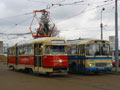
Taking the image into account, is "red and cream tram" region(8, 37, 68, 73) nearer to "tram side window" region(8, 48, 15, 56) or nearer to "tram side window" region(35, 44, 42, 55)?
"tram side window" region(35, 44, 42, 55)

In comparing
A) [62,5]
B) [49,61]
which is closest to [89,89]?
[49,61]

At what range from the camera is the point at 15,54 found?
87.0ft

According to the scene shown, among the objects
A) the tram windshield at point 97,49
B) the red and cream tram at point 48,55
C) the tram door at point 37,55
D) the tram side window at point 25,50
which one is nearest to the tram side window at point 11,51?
the tram side window at point 25,50

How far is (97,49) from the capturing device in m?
19.7

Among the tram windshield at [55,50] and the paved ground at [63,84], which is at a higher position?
the tram windshield at [55,50]

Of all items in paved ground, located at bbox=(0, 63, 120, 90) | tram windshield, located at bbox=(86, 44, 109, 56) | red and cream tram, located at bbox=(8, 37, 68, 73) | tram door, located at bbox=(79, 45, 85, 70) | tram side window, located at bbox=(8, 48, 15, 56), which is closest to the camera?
paved ground, located at bbox=(0, 63, 120, 90)

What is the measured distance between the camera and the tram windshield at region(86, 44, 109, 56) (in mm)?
19478

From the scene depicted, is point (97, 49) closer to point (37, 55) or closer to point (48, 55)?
point (48, 55)

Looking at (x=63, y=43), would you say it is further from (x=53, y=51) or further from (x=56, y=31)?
(x=56, y=31)

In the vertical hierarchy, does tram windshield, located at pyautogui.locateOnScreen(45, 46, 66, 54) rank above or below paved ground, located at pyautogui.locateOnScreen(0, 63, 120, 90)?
above

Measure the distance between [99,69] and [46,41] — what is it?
491 cm

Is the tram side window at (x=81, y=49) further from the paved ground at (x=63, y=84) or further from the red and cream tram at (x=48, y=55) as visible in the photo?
the paved ground at (x=63, y=84)

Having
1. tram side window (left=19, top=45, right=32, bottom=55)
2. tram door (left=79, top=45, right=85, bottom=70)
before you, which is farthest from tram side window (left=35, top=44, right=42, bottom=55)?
tram door (left=79, top=45, right=85, bottom=70)

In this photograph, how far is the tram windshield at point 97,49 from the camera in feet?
63.9
